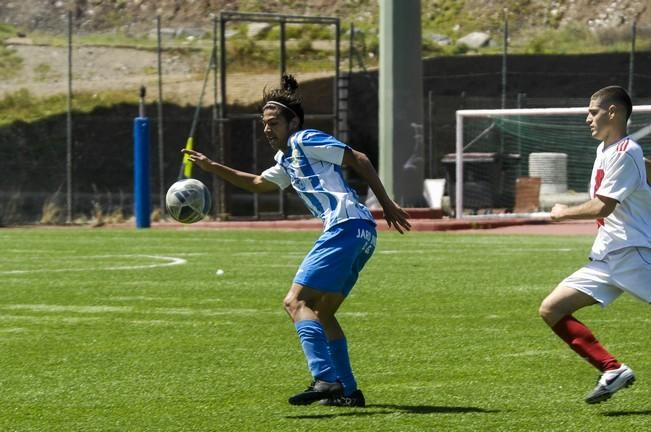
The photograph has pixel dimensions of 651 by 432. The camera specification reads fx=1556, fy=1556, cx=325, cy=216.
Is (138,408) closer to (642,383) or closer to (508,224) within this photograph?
(642,383)

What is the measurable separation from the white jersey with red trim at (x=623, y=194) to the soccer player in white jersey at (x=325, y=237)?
46.2 inches

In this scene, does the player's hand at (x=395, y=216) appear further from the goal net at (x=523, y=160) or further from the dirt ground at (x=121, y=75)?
the dirt ground at (x=121, y=75)

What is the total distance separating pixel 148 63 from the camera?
52.2 metres

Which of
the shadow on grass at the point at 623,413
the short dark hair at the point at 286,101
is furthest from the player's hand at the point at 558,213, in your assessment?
the short dark hair at the point at 286,101

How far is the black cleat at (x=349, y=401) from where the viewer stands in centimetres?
877

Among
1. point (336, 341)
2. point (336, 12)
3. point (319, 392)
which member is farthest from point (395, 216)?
point (336, 12)

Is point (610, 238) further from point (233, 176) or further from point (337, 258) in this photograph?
point (233, 176)

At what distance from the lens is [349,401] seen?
8.84 meters

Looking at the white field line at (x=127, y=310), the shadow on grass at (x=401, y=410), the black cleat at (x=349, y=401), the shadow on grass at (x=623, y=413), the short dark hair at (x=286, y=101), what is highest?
the short dark hair at (x=286, y=101)

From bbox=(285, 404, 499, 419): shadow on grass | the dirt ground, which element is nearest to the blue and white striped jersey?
bbox=(285, 404, 499, 419): shadow on grass

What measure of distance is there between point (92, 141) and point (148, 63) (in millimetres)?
10566

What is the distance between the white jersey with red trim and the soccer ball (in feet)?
9.04

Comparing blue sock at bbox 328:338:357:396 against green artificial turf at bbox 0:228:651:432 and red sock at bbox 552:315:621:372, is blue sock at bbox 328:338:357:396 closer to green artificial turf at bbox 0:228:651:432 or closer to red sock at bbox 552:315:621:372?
green artificial turf at bbox 0:228:651:432

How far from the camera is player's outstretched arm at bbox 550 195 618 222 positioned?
847cm
